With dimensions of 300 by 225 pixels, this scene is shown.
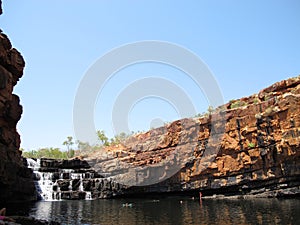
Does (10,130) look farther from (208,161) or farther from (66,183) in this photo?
(208,161)

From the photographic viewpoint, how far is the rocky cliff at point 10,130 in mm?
30891

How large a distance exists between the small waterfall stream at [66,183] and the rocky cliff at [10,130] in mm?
3699

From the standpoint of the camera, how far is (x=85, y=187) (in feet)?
142

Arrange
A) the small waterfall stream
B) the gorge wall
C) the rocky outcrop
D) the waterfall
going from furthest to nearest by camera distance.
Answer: the small waterfall stream → the waterfall → the gorge wall → the rocky outcrop

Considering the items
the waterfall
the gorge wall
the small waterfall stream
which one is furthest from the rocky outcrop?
the waterfall

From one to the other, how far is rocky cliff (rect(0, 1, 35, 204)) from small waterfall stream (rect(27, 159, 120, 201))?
12.1 ft

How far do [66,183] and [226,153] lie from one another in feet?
81.6

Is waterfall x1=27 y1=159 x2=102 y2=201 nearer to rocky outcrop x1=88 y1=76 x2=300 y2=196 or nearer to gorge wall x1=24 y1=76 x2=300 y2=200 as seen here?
gorge wall x1=24 y1=76 x2=300 y2=200

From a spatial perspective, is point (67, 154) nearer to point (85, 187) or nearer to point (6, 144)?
point (85, 187)

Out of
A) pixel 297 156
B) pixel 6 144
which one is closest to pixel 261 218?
pixel 297 156

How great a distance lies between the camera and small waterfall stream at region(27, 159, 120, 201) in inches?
1616

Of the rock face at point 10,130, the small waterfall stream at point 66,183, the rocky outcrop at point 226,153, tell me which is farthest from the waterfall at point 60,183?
the rocky outcrop at point 226,153

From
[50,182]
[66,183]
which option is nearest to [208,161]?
[66,183]

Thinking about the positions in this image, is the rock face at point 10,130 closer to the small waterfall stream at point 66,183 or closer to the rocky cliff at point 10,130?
the rocky cliff at point 10,130
